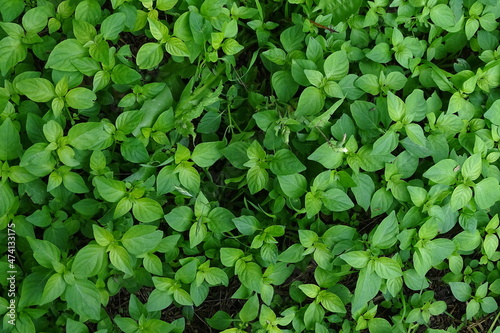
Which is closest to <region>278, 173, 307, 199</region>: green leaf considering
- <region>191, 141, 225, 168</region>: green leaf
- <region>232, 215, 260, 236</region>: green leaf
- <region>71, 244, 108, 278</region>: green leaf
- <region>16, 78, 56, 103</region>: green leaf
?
<region>232, 215, 260, 236</region>: green leaf

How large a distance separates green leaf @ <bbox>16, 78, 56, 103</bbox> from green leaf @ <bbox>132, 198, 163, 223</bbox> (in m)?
0.54

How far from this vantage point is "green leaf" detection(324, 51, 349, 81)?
193 centimetres

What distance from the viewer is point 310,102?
1.93 m

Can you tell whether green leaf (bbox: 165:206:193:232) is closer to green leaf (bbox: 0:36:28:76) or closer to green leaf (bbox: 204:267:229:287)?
green leaf (bbox: 204:267:229:287)

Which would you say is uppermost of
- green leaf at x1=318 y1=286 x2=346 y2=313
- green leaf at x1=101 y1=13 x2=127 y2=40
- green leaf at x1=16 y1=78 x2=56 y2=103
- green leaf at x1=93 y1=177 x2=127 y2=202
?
green leaf at x1=101 y1=13 x2=127 y2=40

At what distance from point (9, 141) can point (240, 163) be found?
34.5 inches

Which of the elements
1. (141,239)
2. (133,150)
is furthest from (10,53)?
(141,239)

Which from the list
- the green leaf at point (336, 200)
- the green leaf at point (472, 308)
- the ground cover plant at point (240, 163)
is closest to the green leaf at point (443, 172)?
the ground cover plant at point (240, 163)

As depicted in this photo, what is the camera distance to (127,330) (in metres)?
1.91

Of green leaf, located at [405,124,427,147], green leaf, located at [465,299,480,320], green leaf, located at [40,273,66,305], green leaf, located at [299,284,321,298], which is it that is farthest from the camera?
green leaf, located at [465,299,480,320]

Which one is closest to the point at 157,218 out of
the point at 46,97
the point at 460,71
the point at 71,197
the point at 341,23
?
the point at 71,197

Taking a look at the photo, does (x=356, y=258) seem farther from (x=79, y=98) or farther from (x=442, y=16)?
(x=79, y=98)

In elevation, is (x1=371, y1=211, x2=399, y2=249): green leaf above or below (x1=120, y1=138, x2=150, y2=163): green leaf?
below

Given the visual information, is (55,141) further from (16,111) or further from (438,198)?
(438,198)
